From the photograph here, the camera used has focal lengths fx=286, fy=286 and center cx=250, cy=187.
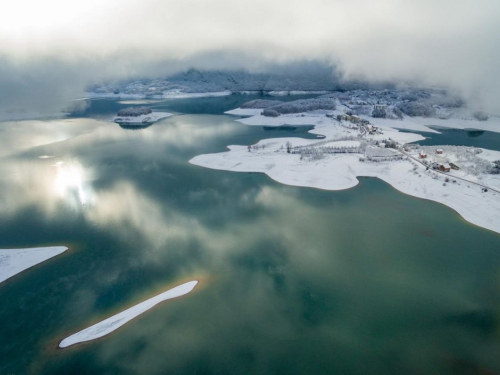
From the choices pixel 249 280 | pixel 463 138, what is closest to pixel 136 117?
→ pixel 249 280

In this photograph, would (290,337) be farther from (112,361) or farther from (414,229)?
(414,229)

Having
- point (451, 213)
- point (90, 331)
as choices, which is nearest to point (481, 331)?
point (451, 213)

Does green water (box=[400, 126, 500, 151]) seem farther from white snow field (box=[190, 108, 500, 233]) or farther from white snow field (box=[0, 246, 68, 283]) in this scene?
white snow field (box=[0, 246, 68, 283])

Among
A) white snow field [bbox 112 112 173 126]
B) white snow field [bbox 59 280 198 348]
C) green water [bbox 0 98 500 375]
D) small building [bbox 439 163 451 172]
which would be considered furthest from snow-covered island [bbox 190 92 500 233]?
white snow field [bbox 112 112 173 126]

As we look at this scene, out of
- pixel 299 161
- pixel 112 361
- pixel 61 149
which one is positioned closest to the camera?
pixel 112 361

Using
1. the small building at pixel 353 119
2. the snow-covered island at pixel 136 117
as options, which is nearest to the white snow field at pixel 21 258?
the snow-covered island at pixel 136 117

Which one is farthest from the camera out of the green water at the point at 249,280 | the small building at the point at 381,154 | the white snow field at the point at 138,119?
the white snow field at the point at 138,119

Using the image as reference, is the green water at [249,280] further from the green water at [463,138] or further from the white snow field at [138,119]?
the white snow field at [138,119]
